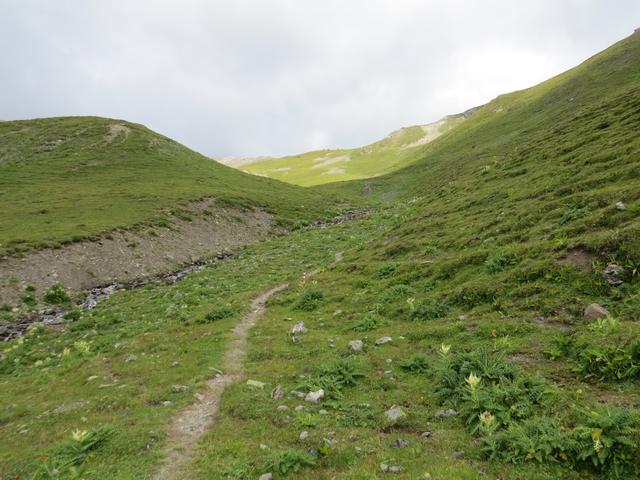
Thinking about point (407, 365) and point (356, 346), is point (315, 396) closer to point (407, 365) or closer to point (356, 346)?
point (407, 365)

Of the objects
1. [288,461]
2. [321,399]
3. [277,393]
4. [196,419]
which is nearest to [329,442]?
[288,461]

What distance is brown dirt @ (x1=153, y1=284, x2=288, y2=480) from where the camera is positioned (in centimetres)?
915

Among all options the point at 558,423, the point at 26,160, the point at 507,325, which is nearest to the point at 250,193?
the point at 26,160

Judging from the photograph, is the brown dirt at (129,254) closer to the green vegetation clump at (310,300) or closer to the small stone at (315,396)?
the green vegetation clump at (310,300)

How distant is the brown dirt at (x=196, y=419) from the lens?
30.0ft

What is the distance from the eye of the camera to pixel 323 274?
1086 inches

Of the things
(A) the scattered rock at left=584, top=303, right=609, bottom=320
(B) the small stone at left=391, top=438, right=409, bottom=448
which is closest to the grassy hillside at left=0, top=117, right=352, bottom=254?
(B) the small stone at left=391, top=438, right=409, bottom=448

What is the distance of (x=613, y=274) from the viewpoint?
12898mm

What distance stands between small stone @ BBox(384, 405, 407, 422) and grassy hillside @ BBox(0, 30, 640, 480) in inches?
1.7

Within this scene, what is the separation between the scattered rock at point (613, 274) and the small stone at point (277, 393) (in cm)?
1083

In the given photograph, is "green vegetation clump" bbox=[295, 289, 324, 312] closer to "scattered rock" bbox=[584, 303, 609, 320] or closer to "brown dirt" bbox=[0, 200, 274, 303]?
"scattered rock" bbox=[584, 303, 609, 320]

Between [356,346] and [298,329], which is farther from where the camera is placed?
[298,329]

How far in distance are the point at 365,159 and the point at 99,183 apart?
121 m

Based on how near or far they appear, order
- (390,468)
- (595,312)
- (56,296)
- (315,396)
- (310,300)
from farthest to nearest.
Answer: (56,296)
(310,300)
(595,312)
(315,396)
(390,468)
